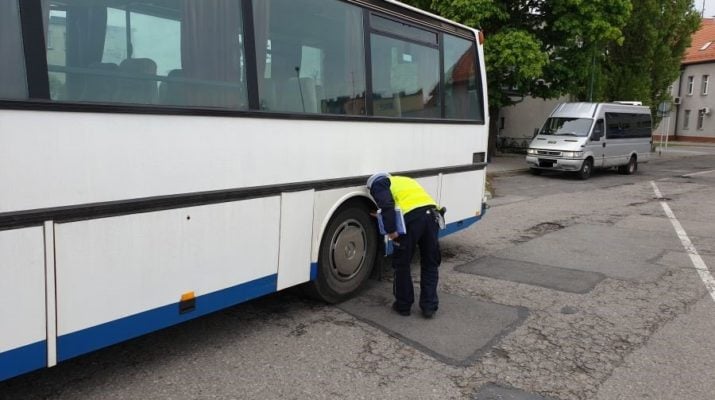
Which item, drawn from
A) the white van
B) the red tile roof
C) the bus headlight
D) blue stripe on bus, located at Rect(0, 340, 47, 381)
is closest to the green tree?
the white van

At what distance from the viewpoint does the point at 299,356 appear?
13.3 ft

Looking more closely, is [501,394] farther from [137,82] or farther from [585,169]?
[585,169]

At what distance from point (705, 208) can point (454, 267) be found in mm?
8472

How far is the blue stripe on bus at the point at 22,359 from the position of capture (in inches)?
111

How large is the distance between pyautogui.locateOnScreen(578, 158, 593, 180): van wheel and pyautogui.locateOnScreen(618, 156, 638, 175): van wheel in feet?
10.1

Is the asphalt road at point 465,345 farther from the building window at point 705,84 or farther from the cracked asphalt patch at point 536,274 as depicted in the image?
the building window at point 705,84

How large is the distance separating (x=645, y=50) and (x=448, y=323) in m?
27.7

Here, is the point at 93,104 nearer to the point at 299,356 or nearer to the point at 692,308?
the point at 299,356

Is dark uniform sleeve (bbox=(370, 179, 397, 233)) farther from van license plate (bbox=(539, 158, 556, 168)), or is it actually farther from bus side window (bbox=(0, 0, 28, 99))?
van license plate (bbox=(539, 158, 556, 168))

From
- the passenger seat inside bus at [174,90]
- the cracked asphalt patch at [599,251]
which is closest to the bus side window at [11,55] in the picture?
the passenger seat inside bus at [174,90]

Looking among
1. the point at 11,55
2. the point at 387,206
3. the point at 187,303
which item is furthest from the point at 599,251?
the point at 11,55

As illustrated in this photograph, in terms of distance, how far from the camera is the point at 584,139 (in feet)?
60.2

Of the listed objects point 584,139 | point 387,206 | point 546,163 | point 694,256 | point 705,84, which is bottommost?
point 694,256

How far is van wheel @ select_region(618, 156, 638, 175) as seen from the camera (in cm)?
2108
